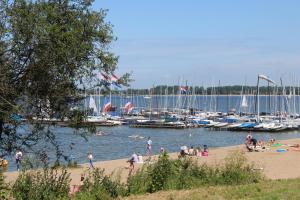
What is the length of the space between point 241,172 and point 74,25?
28.0 feet

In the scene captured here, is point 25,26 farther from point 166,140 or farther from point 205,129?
point 205,129

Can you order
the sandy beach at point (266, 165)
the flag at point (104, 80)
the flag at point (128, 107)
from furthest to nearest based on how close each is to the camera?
the flag at point (128, 107)
the sandy beach at point (266, 165)
the flag at point (104, 80)

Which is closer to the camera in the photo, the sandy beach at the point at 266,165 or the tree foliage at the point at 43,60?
the tree foliage at the point at 43,60

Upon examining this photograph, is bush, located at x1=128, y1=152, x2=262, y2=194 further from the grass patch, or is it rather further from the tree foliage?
the tree foliage

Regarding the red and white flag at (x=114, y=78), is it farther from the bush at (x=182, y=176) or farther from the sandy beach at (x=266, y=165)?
the sandy beach at (x=266, y=165)

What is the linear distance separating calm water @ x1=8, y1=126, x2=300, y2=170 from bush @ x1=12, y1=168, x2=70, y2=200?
25527 mm

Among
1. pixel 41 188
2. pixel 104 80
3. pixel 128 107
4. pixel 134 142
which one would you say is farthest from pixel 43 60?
pixel 128 107

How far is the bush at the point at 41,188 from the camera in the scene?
44.4 ft

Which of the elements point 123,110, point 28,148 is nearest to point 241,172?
point 28,148

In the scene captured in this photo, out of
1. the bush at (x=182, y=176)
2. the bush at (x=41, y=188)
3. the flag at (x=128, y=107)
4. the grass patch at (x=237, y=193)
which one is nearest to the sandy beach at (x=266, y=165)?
the bush at (x=182, y=176)

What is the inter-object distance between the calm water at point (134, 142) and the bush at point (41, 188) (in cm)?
2553

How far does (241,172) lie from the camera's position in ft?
57.6

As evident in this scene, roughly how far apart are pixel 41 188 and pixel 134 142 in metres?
57.8

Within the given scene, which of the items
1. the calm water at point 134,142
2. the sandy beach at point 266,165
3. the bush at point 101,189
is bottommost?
the calm water at point 134,142
